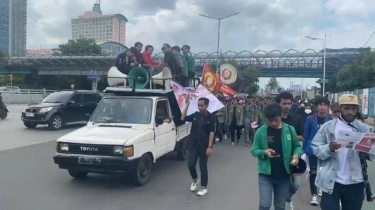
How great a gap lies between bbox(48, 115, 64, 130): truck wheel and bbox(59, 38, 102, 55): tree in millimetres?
63909

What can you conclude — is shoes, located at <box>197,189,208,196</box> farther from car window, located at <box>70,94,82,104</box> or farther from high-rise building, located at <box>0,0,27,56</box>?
high-rise building, located at <box>0,0,27,56</box>

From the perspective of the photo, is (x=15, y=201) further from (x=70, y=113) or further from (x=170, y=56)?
(x=70, y=113)

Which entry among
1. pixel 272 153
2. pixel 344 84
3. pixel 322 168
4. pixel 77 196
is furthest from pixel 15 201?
pixel 344 84

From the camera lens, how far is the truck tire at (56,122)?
16.3m

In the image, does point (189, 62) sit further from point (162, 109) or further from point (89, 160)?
point (89, 160)

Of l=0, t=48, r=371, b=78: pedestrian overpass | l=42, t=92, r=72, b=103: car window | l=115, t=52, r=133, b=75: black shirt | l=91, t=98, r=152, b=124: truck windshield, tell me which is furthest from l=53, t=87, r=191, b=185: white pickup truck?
l=0, t=48, r=371, b=78: pedestrian overpass

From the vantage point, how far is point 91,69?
69750 mm

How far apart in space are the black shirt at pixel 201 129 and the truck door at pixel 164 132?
1.43m

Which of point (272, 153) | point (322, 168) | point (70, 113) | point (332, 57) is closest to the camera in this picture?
point (322, 168)

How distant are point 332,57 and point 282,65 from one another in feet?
25.9

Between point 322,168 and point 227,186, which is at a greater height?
point 322,168

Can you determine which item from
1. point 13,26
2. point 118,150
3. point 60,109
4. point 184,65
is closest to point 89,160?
point 118,150

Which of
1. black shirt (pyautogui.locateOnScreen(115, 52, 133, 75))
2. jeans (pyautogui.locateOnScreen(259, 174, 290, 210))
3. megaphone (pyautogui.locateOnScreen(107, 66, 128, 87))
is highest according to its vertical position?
black shirt (pyautogui.locateOnScreen(115, 52, 133, 75))

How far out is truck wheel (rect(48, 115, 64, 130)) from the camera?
643 inches
